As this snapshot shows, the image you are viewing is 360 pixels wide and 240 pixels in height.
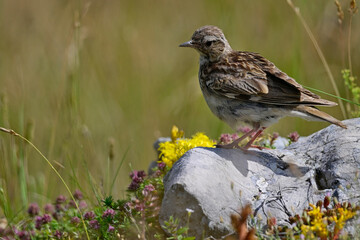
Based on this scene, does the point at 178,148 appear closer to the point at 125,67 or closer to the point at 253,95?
the point at 253,95

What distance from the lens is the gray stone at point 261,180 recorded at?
Result: 3803 mm

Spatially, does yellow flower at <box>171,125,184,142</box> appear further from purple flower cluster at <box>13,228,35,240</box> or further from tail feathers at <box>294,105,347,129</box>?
purple flower cluster at <box>13,228,35,240</box>

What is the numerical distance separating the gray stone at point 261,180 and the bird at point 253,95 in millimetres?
256

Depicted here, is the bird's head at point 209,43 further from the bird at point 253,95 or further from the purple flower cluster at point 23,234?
the purple flower cluster at point 23,234

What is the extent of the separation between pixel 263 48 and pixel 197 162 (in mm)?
4826

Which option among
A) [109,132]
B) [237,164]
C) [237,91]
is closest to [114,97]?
[109,132]

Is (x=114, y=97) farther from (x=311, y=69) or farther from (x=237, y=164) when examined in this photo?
(x=237, y=164)

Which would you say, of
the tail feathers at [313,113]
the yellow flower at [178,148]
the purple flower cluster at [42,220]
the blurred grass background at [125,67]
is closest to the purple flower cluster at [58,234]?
the purple flower cluster at [42,220]

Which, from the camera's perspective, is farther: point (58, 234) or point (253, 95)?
point (253, 95)

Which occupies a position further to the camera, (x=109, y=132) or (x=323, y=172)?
(x=109, y=132)

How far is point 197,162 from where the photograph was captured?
403cm

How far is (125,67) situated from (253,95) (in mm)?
4060

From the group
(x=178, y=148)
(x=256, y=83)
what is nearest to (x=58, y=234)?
(x=178, y=148)

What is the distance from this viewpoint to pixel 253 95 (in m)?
4.91
